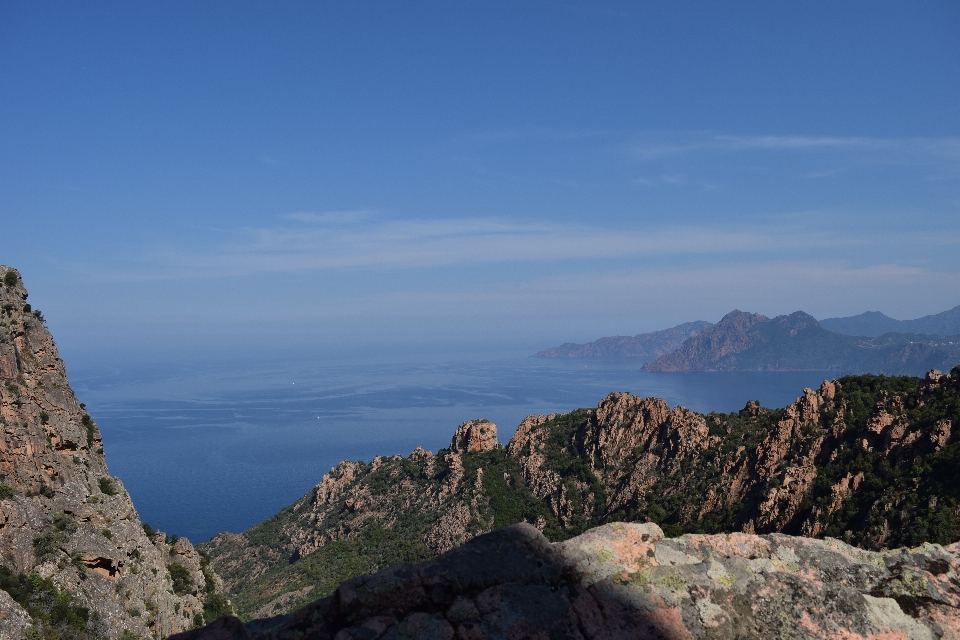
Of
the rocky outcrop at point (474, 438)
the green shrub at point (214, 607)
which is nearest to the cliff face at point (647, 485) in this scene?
the rocky outcrop at point (474, 438)

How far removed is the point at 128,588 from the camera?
23.3 m

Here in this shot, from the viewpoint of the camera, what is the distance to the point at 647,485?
51719 millimetres

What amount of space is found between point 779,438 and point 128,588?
41270 mm

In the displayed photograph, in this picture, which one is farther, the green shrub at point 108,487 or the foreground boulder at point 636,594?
the green shrub at point 108,487

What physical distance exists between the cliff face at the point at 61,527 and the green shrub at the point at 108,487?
67 millimetres

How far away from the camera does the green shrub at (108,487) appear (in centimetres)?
2840

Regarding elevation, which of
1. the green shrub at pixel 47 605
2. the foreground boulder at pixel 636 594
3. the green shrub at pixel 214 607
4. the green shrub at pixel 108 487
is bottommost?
the green shrub at pixel 214 607

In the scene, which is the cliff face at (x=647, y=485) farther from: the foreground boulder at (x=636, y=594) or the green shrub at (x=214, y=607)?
the foreground boulder at (x=636, y=594)

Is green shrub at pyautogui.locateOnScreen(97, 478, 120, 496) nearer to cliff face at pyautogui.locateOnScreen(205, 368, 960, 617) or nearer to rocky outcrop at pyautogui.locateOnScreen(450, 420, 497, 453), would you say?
cliff face at pyautogui.locateOnScreen(205, 368, 960, 617)

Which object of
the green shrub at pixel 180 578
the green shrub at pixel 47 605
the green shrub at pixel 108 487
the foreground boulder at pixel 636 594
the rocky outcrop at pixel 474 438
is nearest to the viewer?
the foreground boulder at pixel 636 594

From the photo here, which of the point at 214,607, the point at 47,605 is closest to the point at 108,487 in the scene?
the point at 214,607

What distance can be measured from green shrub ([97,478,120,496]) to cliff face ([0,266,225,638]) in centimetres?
7

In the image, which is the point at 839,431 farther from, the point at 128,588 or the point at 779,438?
the point at 128,588

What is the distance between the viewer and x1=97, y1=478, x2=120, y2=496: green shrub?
2840cm
